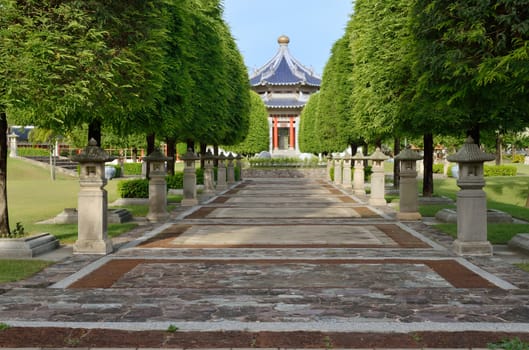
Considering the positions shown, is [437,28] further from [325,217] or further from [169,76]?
[169,76]

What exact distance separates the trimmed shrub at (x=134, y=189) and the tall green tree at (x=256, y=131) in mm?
45876

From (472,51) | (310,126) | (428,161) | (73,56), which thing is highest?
(310,126)

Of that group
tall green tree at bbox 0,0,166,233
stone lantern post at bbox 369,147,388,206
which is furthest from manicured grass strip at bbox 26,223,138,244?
stone lantern post at bbox 369,147,388,206

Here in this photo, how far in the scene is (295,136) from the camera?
→ 79.7 metres

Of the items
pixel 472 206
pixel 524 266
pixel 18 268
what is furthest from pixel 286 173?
pixel 18 268

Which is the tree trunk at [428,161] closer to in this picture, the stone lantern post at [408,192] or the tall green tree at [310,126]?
the stone lantern post at [408,192]

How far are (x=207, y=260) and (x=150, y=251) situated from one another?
5.49ft

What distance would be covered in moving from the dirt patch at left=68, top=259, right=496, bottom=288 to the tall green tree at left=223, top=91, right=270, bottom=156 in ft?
189

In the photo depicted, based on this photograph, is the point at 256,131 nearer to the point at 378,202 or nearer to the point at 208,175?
the point at 208,175

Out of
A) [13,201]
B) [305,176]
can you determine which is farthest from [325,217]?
[305,176]

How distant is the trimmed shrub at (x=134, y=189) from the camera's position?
2169 cm

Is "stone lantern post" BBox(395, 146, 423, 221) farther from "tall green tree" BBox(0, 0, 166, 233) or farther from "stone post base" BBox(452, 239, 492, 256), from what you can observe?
"tall green tree" BBox(0, 0, 166, 233)

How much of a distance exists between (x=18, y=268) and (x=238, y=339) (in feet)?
17.9

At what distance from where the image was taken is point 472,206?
35.3 feet
